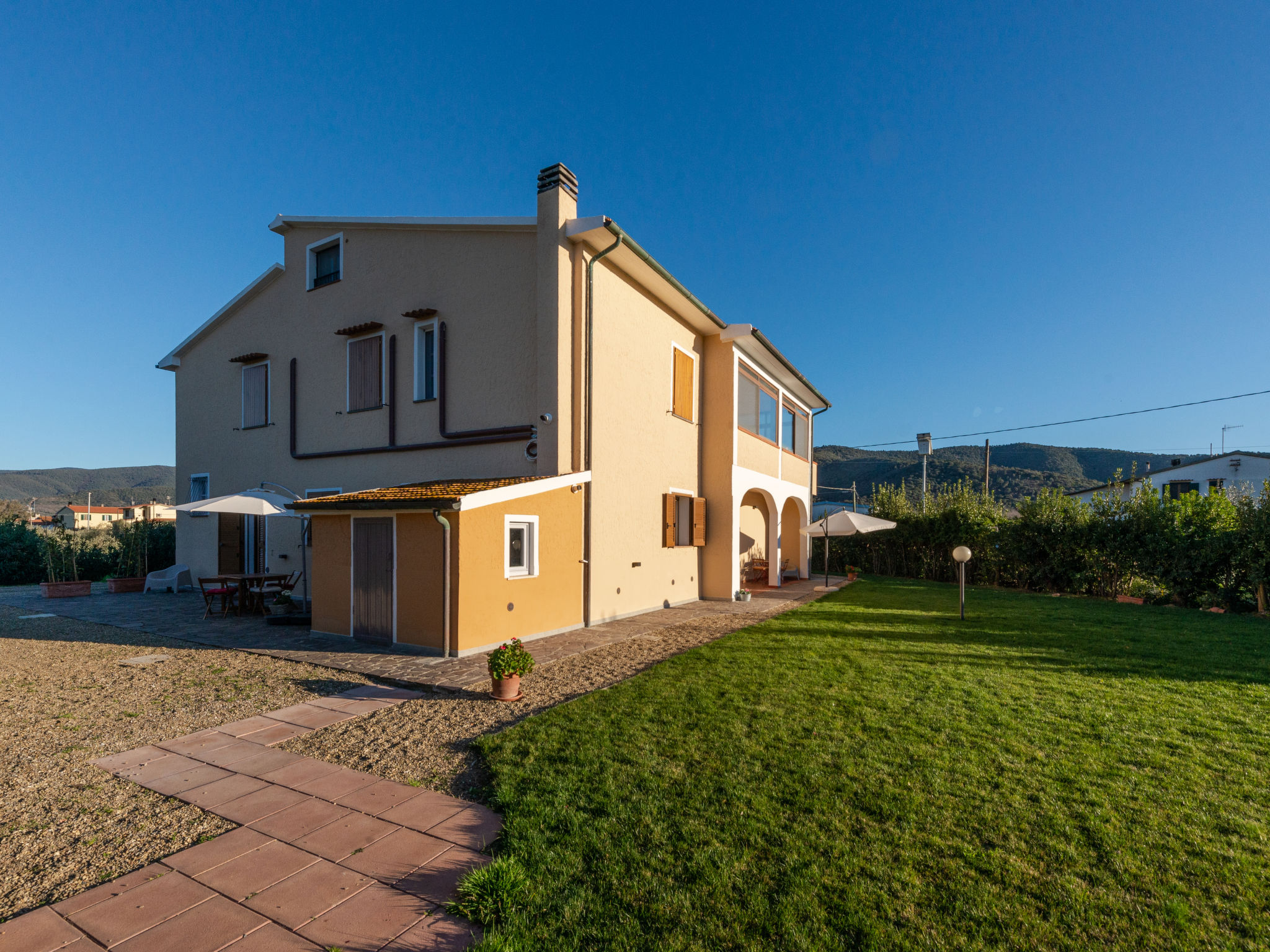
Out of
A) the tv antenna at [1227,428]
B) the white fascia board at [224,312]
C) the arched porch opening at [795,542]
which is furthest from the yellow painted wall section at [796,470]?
the tv antenna at [1227,428]

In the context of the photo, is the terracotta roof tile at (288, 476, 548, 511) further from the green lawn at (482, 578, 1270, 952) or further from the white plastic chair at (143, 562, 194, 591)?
the white plastic chair at (143, 562, 194, 591)

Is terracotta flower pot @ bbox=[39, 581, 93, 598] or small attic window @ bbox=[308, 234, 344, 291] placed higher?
small attic window @ bbox=[308, 234, 344, 291]

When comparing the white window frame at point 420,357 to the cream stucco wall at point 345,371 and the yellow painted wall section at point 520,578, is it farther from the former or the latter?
the yellow painted wall section at point 520,578

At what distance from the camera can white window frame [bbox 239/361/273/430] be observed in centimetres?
1358

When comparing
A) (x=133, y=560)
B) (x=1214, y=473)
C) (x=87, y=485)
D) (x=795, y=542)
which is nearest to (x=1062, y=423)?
(x=1214, y=473)

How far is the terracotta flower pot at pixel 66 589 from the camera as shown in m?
14.2

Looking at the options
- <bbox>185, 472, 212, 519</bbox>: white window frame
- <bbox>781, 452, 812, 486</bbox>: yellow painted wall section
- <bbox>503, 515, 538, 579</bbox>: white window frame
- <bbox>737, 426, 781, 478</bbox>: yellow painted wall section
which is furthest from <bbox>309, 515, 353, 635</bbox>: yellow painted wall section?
<bbox>781, 452, 812, 486</bbox>: yellow painted wall section

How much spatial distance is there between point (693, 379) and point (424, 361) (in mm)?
5681

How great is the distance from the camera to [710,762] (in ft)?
14.0

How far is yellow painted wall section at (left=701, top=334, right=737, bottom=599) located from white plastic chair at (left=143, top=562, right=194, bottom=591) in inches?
514

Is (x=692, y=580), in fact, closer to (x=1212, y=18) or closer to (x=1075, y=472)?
(x=1212, y=18)

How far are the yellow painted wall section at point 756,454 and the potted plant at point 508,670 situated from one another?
8.83m

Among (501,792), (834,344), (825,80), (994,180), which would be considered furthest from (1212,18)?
(834,344)

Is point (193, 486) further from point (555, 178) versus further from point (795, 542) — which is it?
point (795, 542)
